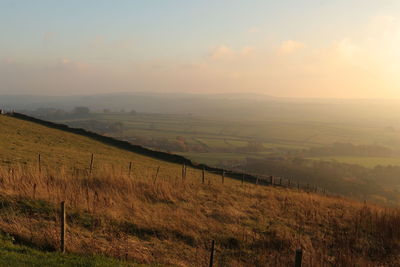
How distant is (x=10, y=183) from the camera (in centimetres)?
1340

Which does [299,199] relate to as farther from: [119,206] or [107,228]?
[107,228]

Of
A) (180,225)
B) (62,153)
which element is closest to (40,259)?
(180,225)

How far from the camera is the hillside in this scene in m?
9.48

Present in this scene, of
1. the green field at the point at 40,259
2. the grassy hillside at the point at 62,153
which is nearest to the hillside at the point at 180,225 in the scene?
the green field at the point at 40,259

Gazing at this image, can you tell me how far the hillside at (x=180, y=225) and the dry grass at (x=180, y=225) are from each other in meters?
0.04

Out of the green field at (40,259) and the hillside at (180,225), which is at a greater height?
the green field at (40,259)

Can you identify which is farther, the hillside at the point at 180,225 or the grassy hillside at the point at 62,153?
the grassy hillside at the point at 62,153

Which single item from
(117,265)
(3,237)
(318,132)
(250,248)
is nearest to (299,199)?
(250,248)

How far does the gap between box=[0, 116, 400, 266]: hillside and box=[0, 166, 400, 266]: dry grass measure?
0.12 ft

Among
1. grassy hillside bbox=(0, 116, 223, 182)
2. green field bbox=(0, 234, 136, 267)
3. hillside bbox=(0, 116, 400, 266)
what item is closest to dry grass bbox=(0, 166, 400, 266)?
hillside bbox=(0, 116, 400, 266)

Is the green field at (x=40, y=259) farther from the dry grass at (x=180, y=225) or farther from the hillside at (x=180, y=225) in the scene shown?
the dry grass at (x=180, y=225)

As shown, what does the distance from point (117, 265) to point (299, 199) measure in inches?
644

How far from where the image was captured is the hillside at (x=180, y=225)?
9.48 meters

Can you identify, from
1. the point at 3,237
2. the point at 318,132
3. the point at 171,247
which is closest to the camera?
the point at 3,237
